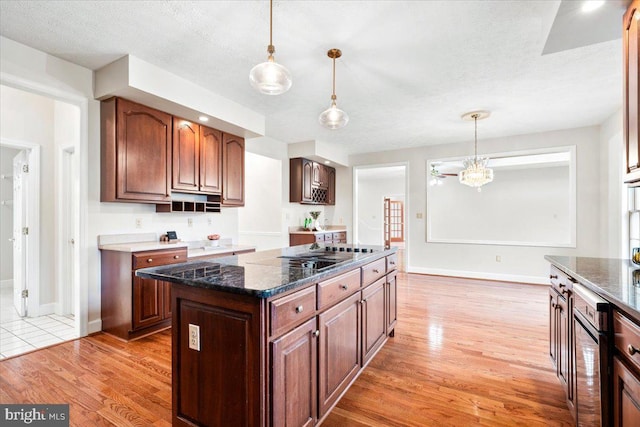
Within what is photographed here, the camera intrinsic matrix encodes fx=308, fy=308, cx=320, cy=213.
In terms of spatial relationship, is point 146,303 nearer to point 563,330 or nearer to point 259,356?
point 259,356

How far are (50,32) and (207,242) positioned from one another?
2571 millimetres

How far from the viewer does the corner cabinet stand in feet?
4.18

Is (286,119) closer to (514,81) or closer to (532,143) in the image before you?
(514,81)

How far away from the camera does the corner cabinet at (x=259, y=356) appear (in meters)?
1.27

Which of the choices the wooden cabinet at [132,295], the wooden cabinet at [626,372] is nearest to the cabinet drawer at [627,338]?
the wooden cabinet at [626,372]

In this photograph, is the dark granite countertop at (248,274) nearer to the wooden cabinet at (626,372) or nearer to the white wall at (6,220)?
the wooden cabinet at (626,372)

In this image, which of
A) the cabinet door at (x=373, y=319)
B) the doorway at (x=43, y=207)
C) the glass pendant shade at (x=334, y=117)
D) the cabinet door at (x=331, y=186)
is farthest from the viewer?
the cabinet door at (x=331, y=186)

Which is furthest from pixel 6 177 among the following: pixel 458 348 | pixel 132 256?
pixel 458 348

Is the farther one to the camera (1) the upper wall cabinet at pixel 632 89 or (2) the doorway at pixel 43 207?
(2) the doorway at pixel 43 207

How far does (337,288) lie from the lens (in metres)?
1.80

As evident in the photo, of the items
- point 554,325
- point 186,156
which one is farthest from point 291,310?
point 186,156

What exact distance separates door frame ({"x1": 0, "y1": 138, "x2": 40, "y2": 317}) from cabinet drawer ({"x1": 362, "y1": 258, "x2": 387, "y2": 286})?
3.75 metres

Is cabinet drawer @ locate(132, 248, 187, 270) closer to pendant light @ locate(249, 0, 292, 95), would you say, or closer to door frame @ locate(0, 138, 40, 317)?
door frame @ locate(0, 138, 40, 317)

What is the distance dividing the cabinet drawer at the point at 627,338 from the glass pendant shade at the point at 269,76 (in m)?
1.91
